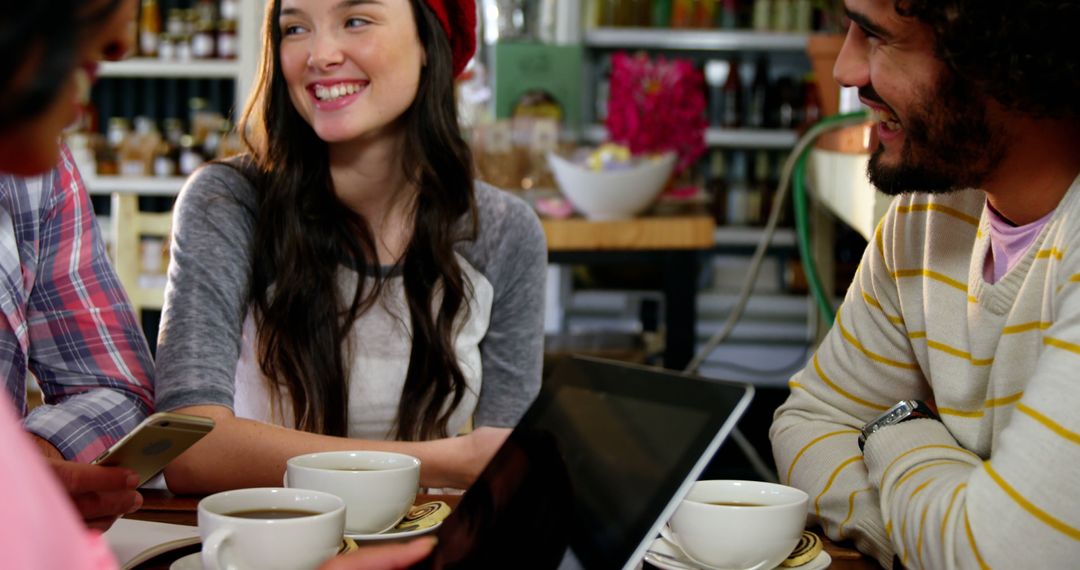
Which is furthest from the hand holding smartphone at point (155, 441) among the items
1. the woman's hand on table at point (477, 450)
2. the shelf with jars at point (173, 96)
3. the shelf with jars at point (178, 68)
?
the shelf with jars at point (178, 68)

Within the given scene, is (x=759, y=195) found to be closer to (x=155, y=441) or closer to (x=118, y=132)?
(x=118, y=132)

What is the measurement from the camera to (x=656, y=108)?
299 cm

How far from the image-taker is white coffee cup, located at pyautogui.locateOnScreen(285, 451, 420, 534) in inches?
31.7

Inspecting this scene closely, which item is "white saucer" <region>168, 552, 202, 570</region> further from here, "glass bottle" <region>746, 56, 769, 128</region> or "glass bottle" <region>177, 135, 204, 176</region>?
"glass bottle" <region>746, 56, 769, 128</region>

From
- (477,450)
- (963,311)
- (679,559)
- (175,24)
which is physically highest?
(175,24)

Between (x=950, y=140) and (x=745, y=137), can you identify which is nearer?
(x=950, y=140)

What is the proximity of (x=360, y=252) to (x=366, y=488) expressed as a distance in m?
0.71

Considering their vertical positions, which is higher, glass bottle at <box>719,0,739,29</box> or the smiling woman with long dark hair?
glass bottle at <box>719,0,739,29</box>

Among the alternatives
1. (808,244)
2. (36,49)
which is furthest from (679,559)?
(808,244)

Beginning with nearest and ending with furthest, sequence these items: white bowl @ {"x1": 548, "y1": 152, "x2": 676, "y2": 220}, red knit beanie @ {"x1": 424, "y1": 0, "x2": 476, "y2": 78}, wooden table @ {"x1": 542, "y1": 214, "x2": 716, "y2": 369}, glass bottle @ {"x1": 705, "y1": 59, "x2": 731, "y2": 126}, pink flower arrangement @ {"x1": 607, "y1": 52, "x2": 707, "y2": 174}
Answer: red knit beanie @ {"x1": 424, "y1": 0, "x2": 476, "y2": 78}, wooden table @ {"x1": 542, "y1": 214, "x2": 716, "y2": 369}, white bowl @ {"x1": 548, "y1": 152, "x2": 676, "y2": 220}, pink flower arrangement @ {"x1": 607, "y1": 52, "x2": 707, "y2": 174}, glass bottle @ {"x1": 705, "y1": 59, "x2": 731, "y2": 126}

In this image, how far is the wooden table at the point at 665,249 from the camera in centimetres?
255

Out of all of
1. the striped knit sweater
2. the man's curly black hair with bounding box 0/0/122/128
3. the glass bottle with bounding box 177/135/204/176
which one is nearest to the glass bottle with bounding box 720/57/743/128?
the glass bottle with bounding box 177/135/204/176

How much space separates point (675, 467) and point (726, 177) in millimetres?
4480

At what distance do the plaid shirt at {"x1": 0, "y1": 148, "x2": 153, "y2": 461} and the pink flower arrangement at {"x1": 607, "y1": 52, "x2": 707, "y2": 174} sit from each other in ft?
6.10
